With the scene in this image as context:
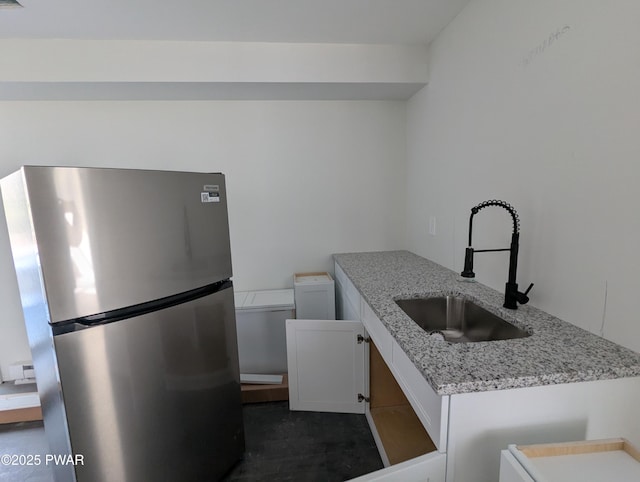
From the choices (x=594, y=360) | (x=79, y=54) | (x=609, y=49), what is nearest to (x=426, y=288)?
(x=594, y=360)

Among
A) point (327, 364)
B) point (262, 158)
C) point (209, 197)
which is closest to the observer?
point (209, 197)

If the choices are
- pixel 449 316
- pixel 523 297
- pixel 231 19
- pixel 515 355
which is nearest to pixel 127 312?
pixel 515 355

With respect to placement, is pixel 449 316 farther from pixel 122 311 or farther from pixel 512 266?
pixel 122 311

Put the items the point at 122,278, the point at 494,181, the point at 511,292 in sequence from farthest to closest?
the point at 494,181, the point at 511,292, the point at 122,278

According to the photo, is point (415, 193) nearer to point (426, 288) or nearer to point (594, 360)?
point (426, 288)

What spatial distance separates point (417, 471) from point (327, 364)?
3.69 feet

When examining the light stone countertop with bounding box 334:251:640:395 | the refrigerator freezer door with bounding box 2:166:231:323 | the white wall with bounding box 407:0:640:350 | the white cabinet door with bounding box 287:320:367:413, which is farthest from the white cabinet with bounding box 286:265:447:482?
the refrigerator freezer door with bounding box 2:166:231:323

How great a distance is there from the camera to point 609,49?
34.4 inches

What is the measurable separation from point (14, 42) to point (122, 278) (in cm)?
188

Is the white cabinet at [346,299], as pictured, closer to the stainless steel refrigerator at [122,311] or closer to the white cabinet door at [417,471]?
the stainless steel refrigerator at [122,311]

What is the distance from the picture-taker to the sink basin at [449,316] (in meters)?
1.33

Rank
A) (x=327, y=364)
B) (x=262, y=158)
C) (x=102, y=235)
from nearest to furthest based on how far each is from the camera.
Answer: (x=102, y=235) → (x=327, y=364) → (x=262, y=158)

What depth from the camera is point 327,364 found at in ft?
6.09

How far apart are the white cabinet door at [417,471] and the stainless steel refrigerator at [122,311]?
2.96 feet
